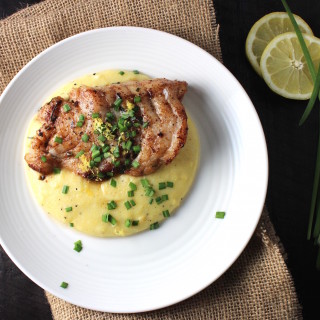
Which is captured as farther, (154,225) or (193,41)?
(193,41)

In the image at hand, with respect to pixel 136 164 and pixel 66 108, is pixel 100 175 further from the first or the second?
pixel 66 108

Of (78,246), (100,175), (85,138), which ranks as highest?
(85,138)

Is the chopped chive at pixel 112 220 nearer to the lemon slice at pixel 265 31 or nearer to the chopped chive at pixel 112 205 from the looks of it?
the chopped chive at pixel 112 205

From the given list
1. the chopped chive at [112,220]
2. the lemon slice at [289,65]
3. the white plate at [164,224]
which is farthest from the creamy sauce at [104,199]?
the lemon slice at [289,65]

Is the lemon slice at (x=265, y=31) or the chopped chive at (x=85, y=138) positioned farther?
the lemon slice at (x=265, y=31)

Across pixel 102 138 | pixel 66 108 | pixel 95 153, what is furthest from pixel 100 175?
pixel 66 108

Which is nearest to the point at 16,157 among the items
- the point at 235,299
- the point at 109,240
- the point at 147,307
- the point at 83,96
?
the point at 83,96

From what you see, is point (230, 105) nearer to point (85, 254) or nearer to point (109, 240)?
point (109, 240)
